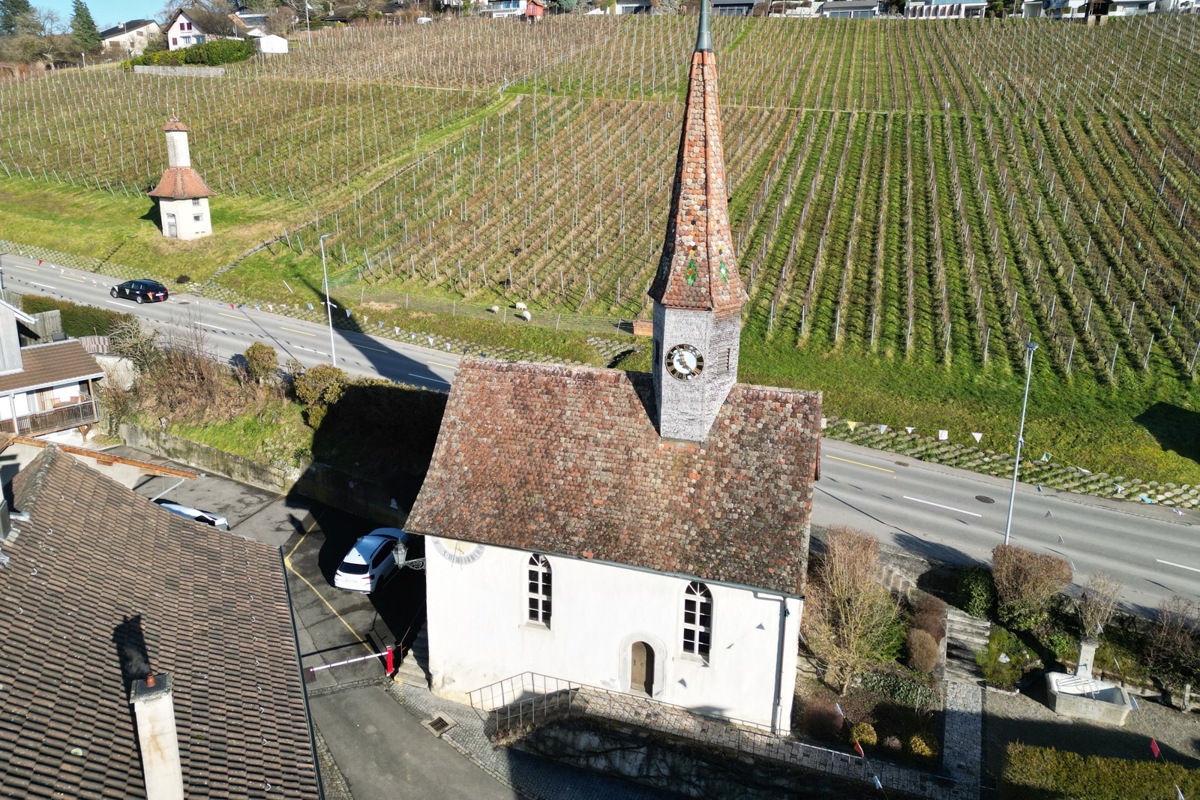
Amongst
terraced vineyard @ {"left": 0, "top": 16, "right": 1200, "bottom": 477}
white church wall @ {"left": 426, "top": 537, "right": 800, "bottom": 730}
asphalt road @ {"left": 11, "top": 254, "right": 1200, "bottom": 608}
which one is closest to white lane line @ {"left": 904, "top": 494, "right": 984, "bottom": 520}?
asphalt road @ {"left": 11, "top": 254, "right": 1200, "bottom": 608}

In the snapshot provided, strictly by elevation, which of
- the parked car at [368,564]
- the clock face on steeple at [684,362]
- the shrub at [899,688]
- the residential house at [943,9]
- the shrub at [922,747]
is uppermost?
the residential house at [943,9]

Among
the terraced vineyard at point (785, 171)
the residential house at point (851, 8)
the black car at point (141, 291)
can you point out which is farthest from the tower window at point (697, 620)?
the residential house at point (851, 8)

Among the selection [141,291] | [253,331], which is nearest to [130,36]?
[141,291]

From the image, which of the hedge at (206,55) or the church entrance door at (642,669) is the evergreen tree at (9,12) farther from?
the church entrance door at (642,669)

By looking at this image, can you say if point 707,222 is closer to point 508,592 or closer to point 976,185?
point 508,592

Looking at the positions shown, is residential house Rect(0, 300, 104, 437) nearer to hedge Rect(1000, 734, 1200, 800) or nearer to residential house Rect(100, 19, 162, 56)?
hedge Rect(1000, 734, 1200, 800)
